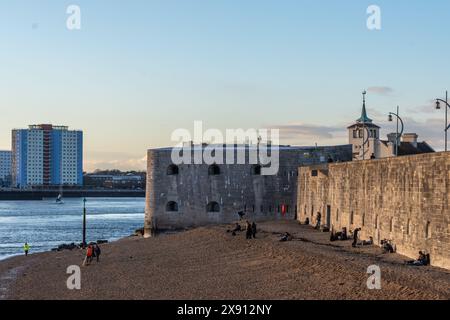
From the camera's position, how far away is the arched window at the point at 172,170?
188 ft

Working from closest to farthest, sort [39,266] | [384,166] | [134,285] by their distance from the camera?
1. [134,285]
2. [384,166]
3. [39,266]

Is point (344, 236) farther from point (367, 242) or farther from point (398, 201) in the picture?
point (398, 201)

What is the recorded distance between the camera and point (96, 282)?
1135 inches

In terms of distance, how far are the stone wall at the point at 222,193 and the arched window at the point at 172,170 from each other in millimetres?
178

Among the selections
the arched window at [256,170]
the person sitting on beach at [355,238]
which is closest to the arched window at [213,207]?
the arched window at [256,170]

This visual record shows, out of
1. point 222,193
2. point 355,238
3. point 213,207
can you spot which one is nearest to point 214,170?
point 222,193

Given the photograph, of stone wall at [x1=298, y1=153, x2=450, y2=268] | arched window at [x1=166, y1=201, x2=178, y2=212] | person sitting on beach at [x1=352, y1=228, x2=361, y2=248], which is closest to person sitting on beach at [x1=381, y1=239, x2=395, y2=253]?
stone wall at [x1=298, y1=153, x2=450, y2=268]

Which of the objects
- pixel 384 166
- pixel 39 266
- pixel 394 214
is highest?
pixel 384 166

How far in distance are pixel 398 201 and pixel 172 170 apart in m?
30.8

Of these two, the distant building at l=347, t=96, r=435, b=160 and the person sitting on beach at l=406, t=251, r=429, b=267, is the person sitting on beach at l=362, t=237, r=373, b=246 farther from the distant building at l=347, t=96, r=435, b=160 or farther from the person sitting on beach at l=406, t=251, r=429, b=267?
the distant building at l=347, t=96, r=435, b=160

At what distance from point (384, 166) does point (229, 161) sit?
88.4 ft
